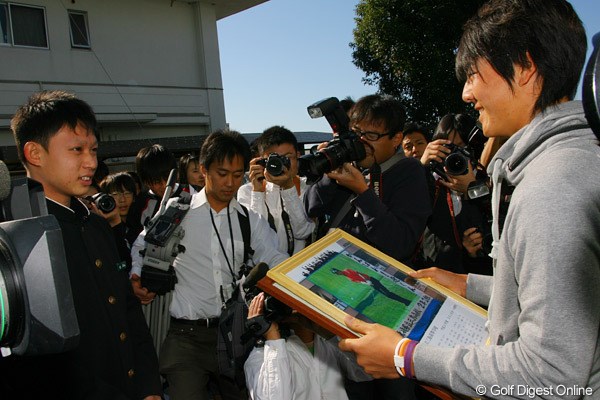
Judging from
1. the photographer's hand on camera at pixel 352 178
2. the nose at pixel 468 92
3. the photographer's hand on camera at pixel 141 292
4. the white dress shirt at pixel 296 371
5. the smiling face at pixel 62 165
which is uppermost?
the nose at pixel 468 92

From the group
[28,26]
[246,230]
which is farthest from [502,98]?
[28,26]

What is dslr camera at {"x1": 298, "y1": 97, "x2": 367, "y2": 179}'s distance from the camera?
261 centimetres

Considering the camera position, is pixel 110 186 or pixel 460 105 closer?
pixel 110 186

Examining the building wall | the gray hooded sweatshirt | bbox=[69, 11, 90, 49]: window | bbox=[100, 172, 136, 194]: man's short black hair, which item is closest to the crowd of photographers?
the gray hooded sweatshirt

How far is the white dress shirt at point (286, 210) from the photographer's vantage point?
138 inches

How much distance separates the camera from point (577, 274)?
110 centimetres

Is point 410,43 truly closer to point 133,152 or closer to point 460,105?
point 460,105

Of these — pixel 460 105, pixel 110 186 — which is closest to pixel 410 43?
pixel 460 105

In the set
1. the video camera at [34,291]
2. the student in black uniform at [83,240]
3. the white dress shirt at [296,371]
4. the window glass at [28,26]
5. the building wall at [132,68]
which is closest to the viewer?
the video camera at [34,291]

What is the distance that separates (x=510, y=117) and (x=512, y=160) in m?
0.17

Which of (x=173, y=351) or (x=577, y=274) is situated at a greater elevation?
(x=577, y=274)

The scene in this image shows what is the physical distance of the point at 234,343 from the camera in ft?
7.79

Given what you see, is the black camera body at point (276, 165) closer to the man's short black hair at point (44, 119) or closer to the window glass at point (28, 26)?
the man's short black hair at point (44, 119)

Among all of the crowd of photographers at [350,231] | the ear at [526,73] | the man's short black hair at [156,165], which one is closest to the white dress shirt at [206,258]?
the crowd of photographers at [350,231]
